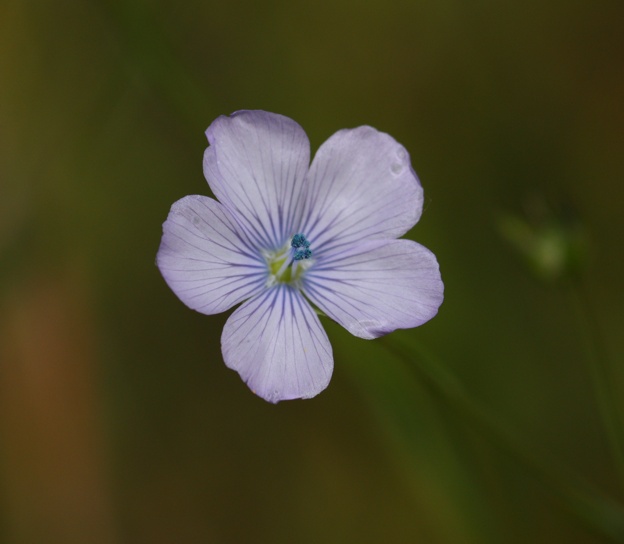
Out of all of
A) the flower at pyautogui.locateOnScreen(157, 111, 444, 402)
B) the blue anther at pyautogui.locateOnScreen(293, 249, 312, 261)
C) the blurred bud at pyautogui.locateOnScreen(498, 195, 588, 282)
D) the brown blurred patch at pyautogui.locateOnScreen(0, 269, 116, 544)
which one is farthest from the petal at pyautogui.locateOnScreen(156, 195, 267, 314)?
the brown blurred patch at pyautogui.locateOnScreen(0, 269, 116, 544)

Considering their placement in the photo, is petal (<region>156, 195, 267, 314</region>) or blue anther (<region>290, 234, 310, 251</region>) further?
blue anther (<region>290, 234, 310, 251</region>)

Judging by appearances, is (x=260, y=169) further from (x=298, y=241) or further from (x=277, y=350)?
(x=277, y=350)

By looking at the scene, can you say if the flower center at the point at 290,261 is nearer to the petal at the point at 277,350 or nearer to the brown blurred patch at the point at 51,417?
the petal at the point at 277,350

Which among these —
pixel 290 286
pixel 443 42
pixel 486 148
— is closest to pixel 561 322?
pixel 486 148

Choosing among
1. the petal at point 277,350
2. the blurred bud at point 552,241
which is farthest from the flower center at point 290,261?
the blurred bud at point 552,241

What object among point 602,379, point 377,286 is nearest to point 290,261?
point 377,286

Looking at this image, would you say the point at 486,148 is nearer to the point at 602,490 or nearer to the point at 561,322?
the point at 561,322

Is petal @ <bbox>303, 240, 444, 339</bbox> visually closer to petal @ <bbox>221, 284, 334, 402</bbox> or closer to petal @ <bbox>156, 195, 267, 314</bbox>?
petal @ <bbox>221, 284, 334, 402</bbox>
